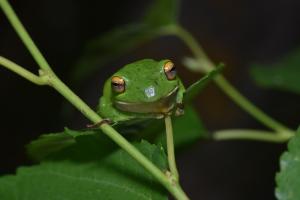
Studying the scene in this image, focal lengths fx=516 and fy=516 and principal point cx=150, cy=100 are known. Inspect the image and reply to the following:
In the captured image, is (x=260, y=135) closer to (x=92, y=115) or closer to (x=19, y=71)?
(x=92, y=115)

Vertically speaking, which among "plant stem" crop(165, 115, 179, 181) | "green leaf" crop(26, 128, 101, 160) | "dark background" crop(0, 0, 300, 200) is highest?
"dark background" crop(0, 0, 300, 200)

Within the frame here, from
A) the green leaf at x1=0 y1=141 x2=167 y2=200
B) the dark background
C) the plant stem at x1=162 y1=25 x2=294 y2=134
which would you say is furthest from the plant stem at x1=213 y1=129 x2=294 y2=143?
the dark background

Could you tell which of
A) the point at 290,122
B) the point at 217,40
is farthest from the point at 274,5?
the point at 290,122

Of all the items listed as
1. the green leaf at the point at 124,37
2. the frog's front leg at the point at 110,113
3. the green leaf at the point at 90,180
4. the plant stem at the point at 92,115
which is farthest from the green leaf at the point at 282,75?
the plant stem at the point at 92,115

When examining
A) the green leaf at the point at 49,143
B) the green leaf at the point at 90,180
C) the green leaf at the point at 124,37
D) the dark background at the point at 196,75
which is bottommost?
the green leaf at the point at 90,180

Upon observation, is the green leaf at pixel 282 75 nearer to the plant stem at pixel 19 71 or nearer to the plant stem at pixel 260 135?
the plant stem at pixel 260 135

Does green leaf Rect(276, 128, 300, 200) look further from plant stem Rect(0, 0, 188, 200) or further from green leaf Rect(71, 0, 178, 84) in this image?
green leaf Rect(71, 0, 178, 84)
